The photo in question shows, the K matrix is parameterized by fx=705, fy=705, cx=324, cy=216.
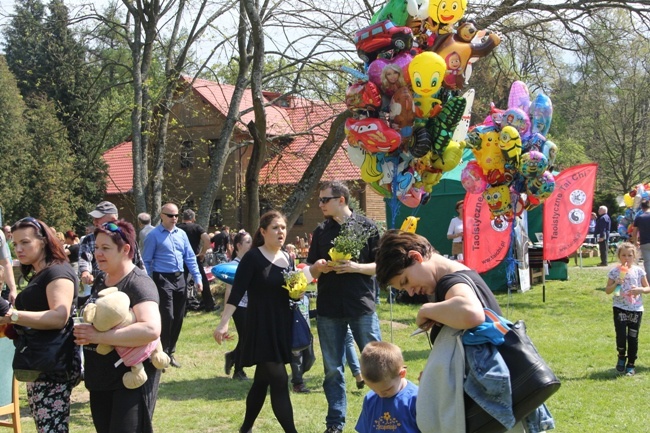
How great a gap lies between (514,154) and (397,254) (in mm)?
6249

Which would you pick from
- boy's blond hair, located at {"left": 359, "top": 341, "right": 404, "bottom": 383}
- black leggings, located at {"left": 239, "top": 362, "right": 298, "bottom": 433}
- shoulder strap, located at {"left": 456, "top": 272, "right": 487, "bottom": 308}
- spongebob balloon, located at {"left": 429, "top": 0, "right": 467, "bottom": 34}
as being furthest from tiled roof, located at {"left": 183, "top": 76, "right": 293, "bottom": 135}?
shoulder strap, located at {"left": 456, "top": 272, "right": 487, "bottom": 308}

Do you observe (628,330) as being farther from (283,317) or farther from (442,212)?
(442,212)

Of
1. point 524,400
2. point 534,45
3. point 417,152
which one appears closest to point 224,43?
point 534,45

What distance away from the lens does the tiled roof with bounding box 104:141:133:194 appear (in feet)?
119

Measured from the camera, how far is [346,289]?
546 cm

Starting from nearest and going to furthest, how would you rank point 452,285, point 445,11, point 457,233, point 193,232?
point 452,285 → point 445,11 → point 193,232 → point 457,233

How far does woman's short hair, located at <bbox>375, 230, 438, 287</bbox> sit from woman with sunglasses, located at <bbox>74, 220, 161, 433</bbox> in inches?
53.0

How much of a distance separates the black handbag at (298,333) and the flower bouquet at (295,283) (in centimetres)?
20

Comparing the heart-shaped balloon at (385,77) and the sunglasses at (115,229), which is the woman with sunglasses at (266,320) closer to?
the sunglasses at (115,229)

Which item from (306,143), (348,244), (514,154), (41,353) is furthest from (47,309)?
(306,143)

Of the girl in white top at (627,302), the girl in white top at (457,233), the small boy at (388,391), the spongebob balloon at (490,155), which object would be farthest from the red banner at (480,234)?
the small boy at (388,391)

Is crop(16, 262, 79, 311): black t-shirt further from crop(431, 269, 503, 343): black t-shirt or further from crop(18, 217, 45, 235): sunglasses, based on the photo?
crop(431, 269, 503, 343): black t-shirt

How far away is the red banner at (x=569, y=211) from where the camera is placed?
38.4ft

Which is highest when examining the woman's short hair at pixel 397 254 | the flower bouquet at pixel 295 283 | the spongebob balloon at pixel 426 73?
the spongebob balloon at pixel 426 73
